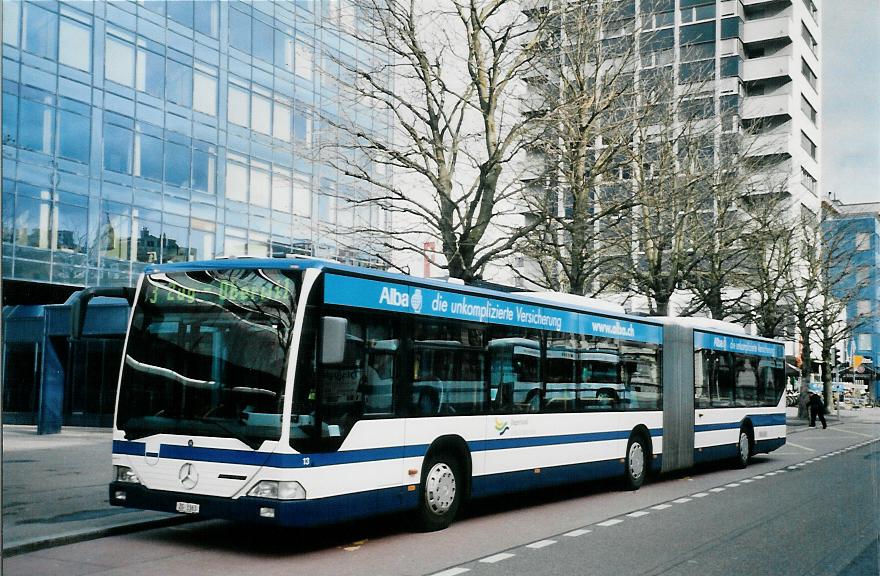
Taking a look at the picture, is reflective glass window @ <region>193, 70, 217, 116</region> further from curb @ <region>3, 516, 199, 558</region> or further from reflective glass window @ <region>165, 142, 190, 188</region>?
curb @ <region>3, 516, 199, 558</region>

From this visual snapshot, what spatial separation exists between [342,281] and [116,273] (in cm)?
2285

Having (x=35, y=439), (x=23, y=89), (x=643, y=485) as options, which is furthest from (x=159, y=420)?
(x=23, y=89)

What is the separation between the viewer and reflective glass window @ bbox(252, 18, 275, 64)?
1448 inches

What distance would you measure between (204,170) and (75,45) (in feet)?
22.6

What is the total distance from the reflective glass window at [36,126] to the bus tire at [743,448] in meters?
20.5

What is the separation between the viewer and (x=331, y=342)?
9070 millimetres

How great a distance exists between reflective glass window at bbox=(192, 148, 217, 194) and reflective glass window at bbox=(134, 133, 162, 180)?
1.79m

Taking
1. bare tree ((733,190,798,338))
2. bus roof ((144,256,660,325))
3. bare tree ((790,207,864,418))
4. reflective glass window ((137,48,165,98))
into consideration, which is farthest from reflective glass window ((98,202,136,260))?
bare tree ((790,207,864,418))

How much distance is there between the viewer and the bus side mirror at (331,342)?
29.7ft

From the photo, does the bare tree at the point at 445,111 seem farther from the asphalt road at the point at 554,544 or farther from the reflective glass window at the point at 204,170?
the reflective glass window at the point at 204,170

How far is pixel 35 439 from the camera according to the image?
23375mm

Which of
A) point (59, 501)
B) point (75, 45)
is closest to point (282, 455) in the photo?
point (59, 501)

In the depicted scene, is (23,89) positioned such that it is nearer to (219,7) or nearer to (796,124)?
(219,7)

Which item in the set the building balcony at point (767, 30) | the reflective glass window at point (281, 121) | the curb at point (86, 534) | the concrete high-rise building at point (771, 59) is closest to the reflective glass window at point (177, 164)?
the reflective glass window at point (281, 121)
